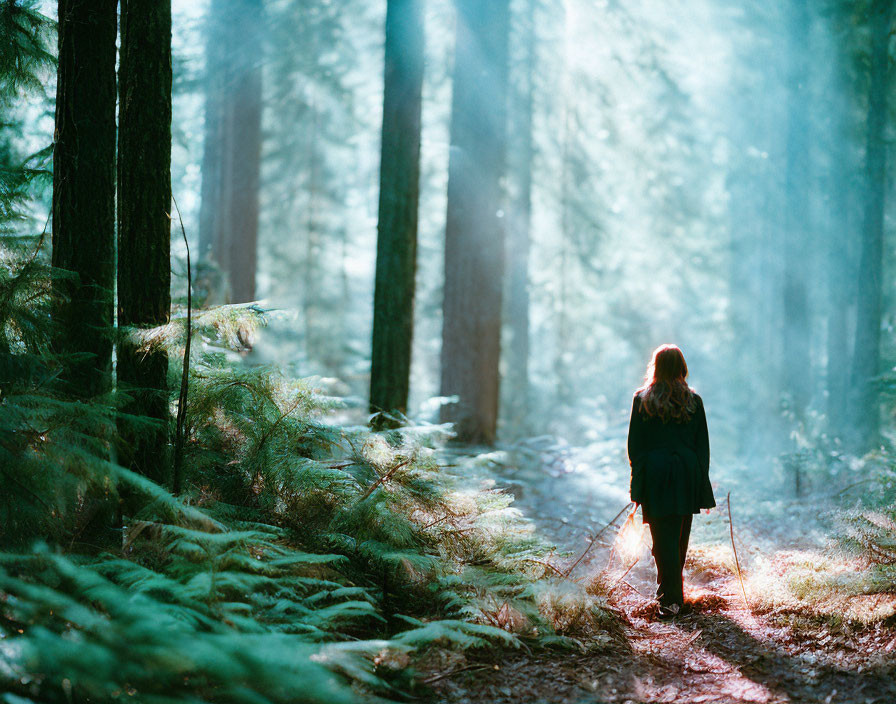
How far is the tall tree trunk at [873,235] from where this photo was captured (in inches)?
573

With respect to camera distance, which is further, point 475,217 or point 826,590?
point 475,217

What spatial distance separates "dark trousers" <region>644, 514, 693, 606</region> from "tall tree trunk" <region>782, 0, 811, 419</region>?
44.7 ft

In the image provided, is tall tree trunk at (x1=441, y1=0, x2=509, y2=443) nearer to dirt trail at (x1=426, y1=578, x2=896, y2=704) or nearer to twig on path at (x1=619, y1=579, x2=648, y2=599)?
twig on path at (x1=619, y1=579, x2=648, y2=599)

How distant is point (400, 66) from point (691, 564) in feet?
22.0

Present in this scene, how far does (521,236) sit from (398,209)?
12669mm

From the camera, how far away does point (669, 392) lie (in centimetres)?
509

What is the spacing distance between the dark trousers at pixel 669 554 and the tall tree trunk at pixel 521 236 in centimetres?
1377

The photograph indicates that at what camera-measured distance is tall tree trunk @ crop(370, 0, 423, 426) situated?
779 cm

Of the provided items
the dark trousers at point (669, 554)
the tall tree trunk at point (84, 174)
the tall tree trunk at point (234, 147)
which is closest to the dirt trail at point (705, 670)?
the dark trousers at point (669, 554)

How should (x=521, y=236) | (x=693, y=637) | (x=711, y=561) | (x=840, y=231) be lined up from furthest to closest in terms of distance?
(x=521, y=236) < (x=840, y=231) < (x=711, y=561) < (x=693, y=637)

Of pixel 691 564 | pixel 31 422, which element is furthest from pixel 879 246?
pixel 31 422

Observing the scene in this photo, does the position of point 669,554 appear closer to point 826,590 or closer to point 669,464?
point 669,464

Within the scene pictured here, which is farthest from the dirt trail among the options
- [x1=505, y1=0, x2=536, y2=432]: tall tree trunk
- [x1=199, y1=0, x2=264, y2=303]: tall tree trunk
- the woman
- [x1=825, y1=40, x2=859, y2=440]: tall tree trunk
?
[x1=505, y1=0, x2=536, y2=432]: tall tree trunk

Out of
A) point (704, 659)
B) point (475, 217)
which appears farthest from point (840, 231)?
point (704, 659)
